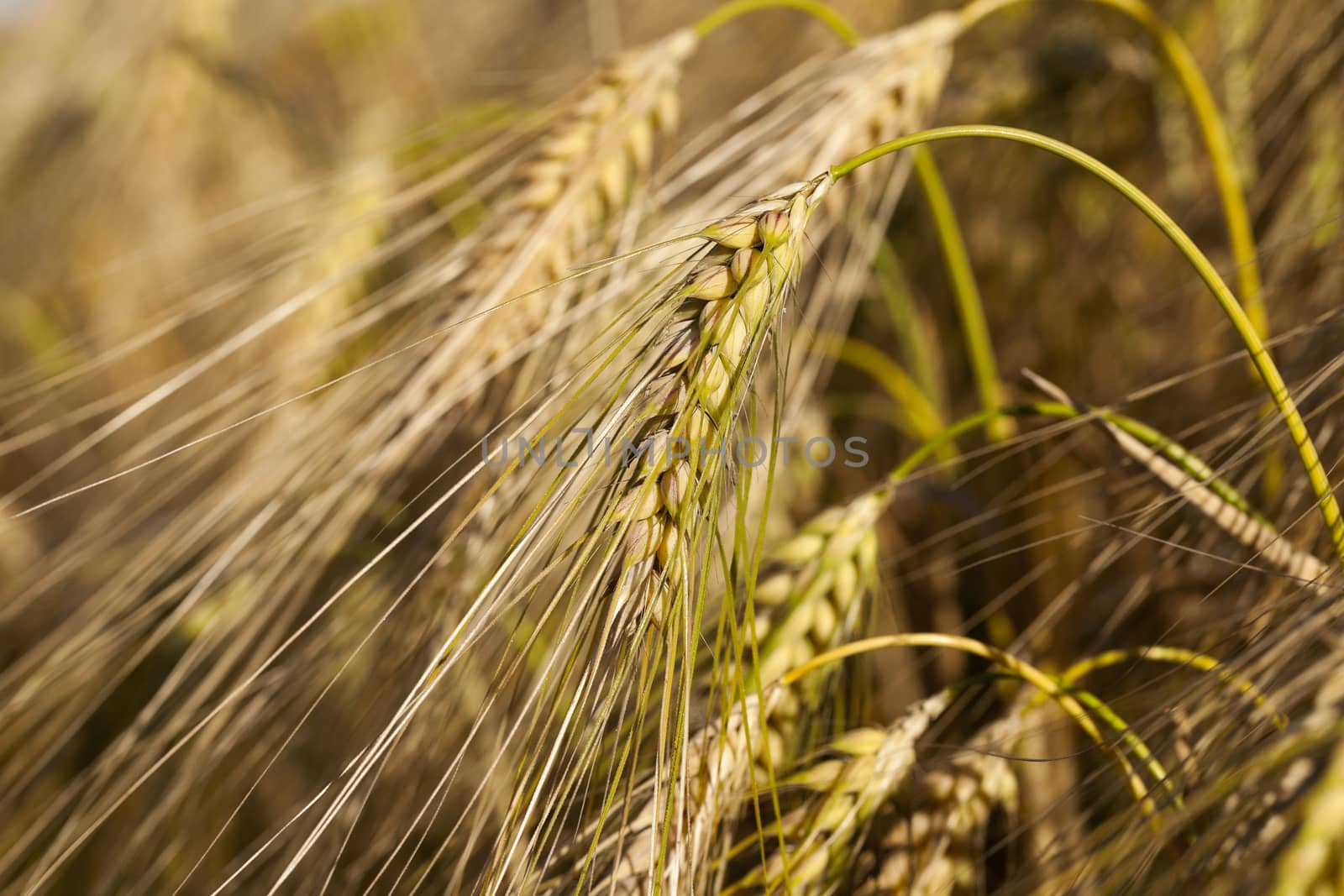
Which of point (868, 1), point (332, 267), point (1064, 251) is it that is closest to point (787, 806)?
point (332, 267)

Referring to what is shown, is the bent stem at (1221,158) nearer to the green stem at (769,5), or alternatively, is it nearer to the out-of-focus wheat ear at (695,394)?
the green stem at (769,5)

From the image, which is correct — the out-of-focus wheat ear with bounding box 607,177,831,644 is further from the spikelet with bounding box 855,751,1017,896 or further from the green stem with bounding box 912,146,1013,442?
the green stem with bounding box 912,146,1013,442

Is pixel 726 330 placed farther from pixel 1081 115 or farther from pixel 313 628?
pixel 1081 115

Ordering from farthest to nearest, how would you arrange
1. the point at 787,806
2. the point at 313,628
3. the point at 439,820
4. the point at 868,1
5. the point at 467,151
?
1. the point at 868,1
2. the point at 467,151
3. the point at 439,820
4. the point at 313,628
5. the point at 787,806

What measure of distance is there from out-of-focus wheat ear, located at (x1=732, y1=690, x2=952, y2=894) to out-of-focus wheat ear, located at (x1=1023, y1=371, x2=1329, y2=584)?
0.15 metres

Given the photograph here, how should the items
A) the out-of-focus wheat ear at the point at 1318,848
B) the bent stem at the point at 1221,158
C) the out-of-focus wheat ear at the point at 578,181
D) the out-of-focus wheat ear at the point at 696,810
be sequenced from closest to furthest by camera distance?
1. the out-of-focus wheat ear at the point at 1318,848
2. the out-of-focus wheat ear at the point at 696,810
3. the out-of-focus wheat ear at the point at 578,181
4. the bent stem at the point at 1221,158

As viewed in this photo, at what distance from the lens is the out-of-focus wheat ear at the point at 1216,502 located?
1.21ft

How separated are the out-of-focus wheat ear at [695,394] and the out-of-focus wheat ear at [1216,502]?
0.50 feet

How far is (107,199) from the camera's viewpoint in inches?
52.6

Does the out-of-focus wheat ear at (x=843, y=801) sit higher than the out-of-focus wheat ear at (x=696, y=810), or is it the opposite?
the out-of-focus wheat ear at (x=696, y=810)

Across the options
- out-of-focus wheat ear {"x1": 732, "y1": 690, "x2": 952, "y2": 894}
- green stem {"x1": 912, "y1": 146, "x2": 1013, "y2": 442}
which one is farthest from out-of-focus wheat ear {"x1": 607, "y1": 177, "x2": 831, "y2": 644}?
green stem {"x1": 912, "y1": 146, "x2": 1013, "y2": 442}

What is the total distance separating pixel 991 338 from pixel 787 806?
0.81 meters

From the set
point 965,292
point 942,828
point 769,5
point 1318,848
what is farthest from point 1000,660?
point 769,5

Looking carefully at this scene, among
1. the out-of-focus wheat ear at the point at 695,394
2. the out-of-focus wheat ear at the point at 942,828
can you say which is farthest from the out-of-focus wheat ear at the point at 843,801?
the out-of-focus wheat ear at the point at 695,394
